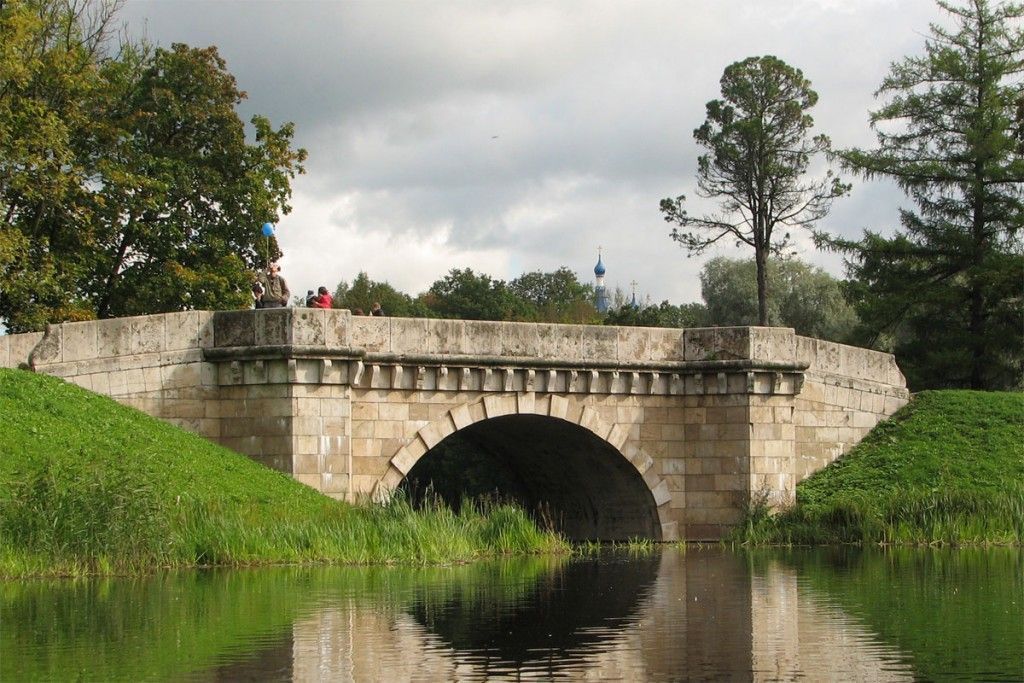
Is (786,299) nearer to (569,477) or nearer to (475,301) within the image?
(475,301)

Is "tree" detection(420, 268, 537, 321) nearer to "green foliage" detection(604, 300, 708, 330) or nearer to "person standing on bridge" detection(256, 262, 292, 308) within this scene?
"green foliage" detection(604, 300, 708, 330)

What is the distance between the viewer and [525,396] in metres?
28.2

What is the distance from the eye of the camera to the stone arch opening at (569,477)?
29656 millimetres

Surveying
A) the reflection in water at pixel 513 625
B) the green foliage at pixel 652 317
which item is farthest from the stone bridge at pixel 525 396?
the green foliage at pixel 652 317

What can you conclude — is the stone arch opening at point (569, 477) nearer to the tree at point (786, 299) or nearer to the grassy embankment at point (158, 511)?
the grassy embankment at point (158, 511)

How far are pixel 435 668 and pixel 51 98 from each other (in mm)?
21692

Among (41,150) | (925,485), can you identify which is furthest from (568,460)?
(41,150)

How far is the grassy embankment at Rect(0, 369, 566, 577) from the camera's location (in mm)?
20016

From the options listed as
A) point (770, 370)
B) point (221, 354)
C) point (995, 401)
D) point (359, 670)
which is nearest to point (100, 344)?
point (221, 354)

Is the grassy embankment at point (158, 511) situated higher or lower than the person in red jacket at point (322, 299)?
lower

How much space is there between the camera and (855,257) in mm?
42781

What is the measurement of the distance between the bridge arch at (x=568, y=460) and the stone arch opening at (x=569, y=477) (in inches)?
0.7

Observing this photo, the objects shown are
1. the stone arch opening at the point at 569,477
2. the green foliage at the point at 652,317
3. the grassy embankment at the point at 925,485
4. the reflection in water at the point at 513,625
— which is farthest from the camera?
the green foliage at the point at 652,317

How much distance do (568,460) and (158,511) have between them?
11923mm
